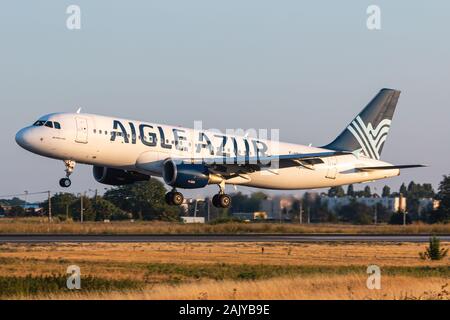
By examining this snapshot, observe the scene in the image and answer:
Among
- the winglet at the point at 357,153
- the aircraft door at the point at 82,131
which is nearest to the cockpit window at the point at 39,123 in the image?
the aircraft door at the point at 82,131

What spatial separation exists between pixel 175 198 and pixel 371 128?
19607 millimetres

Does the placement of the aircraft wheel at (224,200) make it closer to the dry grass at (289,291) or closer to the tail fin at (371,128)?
the tail fin at (371,128)

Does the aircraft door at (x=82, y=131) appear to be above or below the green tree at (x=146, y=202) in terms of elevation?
above

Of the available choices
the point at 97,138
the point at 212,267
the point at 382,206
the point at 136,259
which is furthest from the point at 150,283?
the point at 382,206

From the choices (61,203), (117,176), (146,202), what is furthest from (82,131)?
A: (61,203)

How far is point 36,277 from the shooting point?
31172mm

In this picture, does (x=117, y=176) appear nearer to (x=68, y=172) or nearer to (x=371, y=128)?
(x=68, y=172)

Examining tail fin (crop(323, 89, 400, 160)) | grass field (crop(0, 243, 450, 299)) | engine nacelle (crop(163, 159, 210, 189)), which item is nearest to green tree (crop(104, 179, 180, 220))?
tail fin (crop(323, 89, 400, 160))

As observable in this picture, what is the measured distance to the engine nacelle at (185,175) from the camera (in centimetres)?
5394

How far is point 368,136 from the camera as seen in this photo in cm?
6831

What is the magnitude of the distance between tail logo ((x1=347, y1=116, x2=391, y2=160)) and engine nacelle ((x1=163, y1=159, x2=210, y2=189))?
1648 centimetres
